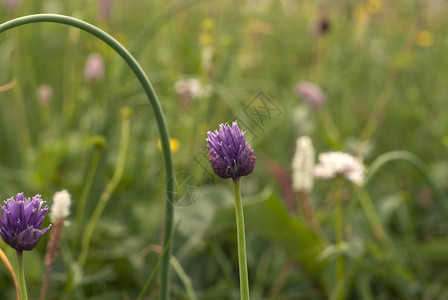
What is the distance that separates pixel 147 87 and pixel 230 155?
0.11m

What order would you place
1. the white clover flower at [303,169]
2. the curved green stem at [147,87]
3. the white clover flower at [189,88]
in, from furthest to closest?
the white clover flower at [189,88], the white clover flower at [303,169], the curved green stem at [147,87]

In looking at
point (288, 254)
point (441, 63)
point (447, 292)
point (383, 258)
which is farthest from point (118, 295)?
point (441, 63)

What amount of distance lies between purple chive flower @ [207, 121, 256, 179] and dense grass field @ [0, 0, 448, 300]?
6.6 inches

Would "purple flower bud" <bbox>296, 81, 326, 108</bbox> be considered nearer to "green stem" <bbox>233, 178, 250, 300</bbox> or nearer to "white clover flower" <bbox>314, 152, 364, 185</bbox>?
"white clover flower" <bbox>314, 152, 364, 185</bbox>

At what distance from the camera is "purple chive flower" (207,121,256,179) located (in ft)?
1.53

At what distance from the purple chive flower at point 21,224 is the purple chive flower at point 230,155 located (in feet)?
0.50

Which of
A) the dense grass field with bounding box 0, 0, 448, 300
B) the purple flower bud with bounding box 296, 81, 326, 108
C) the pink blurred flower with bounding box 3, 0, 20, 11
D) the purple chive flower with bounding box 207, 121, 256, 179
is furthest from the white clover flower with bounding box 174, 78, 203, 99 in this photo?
the purple chive flower with bounding box 207, 121, 256, 179

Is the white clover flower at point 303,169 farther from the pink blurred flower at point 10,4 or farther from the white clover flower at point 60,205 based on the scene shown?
the pink blurred flower at point 10,4

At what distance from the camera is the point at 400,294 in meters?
1.18

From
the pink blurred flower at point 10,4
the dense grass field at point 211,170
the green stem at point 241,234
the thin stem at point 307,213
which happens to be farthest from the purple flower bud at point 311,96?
the green stem at point 241,234

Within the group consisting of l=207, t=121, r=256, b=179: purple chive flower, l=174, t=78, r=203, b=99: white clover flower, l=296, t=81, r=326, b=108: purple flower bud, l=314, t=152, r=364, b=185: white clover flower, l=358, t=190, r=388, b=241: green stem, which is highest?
l=174, t=78, r=203, b=99: white clover flower

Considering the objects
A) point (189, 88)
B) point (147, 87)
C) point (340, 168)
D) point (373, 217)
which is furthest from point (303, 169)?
point (147, 87)

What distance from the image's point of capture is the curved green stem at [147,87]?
0.45m

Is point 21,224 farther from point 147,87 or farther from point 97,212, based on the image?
point 97,212
